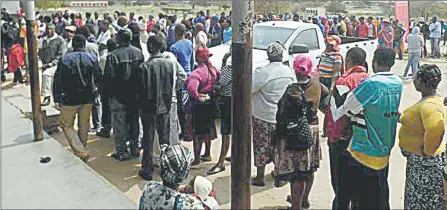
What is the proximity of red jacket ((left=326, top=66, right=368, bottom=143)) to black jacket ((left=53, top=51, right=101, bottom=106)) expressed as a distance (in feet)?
10.1

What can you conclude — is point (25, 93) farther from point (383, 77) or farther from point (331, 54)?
point (383, 77)

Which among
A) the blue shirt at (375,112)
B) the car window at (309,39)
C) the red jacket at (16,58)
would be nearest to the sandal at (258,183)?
the blue shirt at (375,112)

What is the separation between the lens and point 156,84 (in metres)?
5.68

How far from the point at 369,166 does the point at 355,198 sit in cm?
39

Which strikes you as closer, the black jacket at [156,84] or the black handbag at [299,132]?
the black handbag at [299,132]

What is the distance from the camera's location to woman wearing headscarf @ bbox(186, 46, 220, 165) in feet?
19.6

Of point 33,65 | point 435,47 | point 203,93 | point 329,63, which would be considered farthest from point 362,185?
point 435,47

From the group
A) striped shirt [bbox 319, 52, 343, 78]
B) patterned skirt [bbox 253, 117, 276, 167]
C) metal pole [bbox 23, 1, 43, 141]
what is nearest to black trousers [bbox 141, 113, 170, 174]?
patterned skirt [bbox 253, 117, 276, 167]

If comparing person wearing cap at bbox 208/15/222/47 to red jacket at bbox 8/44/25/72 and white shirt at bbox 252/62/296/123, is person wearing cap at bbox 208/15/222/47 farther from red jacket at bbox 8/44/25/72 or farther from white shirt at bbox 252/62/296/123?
white shirt at bbox 252/62/296/123

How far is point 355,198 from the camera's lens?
179 inches

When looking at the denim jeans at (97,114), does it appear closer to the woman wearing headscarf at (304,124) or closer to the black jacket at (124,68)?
the black jacket at (124,68)

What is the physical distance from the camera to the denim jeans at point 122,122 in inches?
258

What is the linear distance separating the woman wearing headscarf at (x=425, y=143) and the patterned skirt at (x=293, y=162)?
86 cm

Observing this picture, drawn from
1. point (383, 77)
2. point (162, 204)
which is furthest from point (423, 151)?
point (162, 204)
